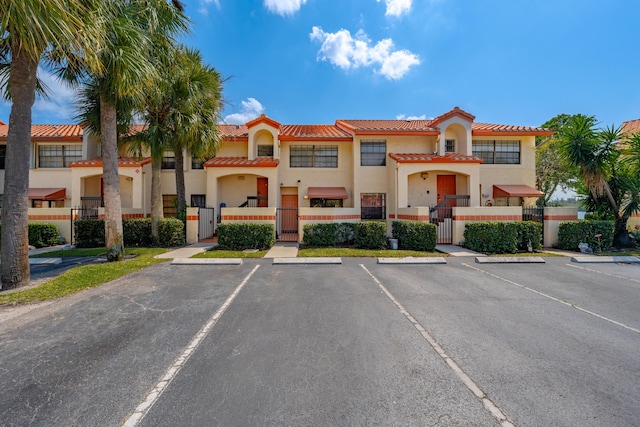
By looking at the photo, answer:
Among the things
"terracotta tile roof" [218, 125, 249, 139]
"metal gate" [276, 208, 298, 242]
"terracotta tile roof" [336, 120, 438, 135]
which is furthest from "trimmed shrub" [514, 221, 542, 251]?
"terracotta tile roof" [218, 125, 249, 139]

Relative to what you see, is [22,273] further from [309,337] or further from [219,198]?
[219,198]

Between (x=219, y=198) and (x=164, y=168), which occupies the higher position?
(x=164, y=168)

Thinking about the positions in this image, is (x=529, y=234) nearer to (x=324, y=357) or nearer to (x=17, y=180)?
(x=324, y=357)

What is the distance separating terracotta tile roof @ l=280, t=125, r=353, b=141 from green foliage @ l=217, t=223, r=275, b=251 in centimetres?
732

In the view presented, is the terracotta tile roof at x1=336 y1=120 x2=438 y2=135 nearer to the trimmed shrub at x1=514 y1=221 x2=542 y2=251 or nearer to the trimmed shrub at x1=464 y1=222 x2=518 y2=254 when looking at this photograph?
the trimmed shrub at x1=464 y1=222 x2=518 y2=254

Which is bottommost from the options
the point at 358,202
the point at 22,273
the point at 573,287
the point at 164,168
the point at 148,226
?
the point at 573,287

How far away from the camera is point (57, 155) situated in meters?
17.9

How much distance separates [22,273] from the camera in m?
6.67

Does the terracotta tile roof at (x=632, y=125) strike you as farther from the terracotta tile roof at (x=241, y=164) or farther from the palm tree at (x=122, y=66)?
the palm tree at (x=122, y=66)

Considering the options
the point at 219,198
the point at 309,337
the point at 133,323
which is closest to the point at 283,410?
the point at 309,337

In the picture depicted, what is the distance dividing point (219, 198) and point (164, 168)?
456 centimetres

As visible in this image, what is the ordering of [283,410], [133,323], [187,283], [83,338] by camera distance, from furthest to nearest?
[187,283], [133,323], [83,338], [283,410]

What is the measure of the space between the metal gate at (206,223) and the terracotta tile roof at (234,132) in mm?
5044

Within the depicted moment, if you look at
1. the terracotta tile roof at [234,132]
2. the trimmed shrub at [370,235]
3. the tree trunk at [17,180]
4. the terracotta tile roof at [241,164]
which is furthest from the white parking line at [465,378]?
the terracotta tile roof at [234,132]
